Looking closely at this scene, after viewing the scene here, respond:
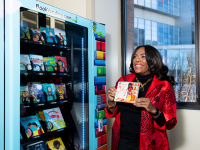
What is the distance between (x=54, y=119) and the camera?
6.80 feet

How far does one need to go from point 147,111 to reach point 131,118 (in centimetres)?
18

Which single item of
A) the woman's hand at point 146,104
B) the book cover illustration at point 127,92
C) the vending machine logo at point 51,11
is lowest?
the woman's hand at point 146,104

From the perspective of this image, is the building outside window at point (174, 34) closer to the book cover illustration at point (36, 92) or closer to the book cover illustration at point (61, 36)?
the book cover illustration at point (61, 36)

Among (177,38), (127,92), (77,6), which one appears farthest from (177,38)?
(127,92)

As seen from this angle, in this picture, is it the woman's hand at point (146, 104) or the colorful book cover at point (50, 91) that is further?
the colorful book cover at point (50, 91)

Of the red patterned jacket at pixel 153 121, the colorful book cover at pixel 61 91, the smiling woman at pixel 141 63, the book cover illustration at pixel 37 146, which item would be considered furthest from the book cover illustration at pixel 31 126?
the smiling woman at pixel 141 63

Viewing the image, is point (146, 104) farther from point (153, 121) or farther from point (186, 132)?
point (186, 132)

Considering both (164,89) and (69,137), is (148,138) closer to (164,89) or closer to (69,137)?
(164,89)

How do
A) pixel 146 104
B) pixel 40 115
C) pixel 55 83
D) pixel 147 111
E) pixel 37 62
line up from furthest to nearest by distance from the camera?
pixel 55 83
pixel 40 115
pixel 37 62
pixel 147 111
pixel 146 104

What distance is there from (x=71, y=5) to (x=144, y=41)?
1.47m

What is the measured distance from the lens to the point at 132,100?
163 cm

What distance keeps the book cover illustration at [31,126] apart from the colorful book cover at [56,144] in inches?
11.5

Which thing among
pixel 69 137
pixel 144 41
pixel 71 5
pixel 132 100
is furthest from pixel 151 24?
pixel 69 137

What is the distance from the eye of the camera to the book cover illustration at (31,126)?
1763 millimetres
